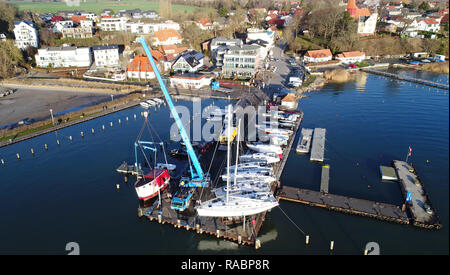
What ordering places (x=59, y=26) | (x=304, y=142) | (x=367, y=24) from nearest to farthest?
1. (x=304, y=142)
2. (x=367, y=24)
3. (x=59, y=26)

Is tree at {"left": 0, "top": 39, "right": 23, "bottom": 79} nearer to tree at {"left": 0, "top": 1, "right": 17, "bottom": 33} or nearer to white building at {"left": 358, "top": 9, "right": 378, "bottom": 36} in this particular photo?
tree at {"left": 0, "top": 1, "right": 17, "bottom": 33}

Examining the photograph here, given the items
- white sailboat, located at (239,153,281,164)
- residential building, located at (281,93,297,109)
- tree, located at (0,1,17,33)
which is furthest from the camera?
tree, located at (0,1,17,33)

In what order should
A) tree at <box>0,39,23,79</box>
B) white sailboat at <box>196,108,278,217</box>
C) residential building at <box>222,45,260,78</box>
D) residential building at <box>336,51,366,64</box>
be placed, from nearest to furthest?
white sailboat at <box>196,108,278,217</box> < residential building at <box>222,45,260,78</box> < tree at <box>0,39,23,79</box> < residential building at <box>336,51,366,64</box>

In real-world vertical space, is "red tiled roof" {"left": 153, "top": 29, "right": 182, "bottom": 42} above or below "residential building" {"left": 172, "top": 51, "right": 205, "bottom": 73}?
above

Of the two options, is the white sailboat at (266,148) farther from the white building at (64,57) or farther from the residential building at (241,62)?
the white building at (64,57)

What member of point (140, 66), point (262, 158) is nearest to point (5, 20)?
point (140, 66)

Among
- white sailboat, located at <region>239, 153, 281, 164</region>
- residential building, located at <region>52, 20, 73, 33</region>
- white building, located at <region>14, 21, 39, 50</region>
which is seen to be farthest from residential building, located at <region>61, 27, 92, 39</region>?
white sailboat, located at <region>239, 153, 281, 164</region>

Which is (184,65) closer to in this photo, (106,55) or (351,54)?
(106,55)
